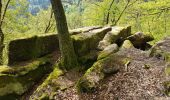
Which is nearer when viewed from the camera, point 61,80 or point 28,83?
point 61,80

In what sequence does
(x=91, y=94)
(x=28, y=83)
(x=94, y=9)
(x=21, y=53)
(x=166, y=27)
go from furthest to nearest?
(x=166, y=27)
(x=94, y=9)
(x=21, y=53)
(x=28, y=83)
(x=91, y=94)

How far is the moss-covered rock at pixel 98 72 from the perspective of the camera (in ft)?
39.0

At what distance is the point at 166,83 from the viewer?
10.8 meters

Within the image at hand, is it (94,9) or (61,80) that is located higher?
(94,9)

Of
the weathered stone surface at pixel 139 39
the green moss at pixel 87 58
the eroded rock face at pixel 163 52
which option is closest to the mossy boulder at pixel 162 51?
the eroded rock face at pixel 163 52

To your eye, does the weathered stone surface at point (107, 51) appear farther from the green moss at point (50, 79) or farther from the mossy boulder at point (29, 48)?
the mossy boulder at point (29, 48)

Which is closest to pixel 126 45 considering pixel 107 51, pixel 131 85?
pixel 107 51

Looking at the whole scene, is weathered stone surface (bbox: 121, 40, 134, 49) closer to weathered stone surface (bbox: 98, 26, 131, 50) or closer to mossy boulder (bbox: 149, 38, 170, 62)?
weathered stone surface (bbox: 98, 26, 131, 50)

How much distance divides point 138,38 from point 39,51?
8.21 meters

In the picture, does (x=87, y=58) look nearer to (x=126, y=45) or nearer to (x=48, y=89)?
(x=48, y=89)

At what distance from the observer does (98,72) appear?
1257 cm

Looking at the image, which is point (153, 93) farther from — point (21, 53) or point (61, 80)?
point (21, 53)

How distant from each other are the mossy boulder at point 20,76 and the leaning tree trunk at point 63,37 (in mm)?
1877

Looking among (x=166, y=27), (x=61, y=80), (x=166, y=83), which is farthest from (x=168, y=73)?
(x=166, y=27)
